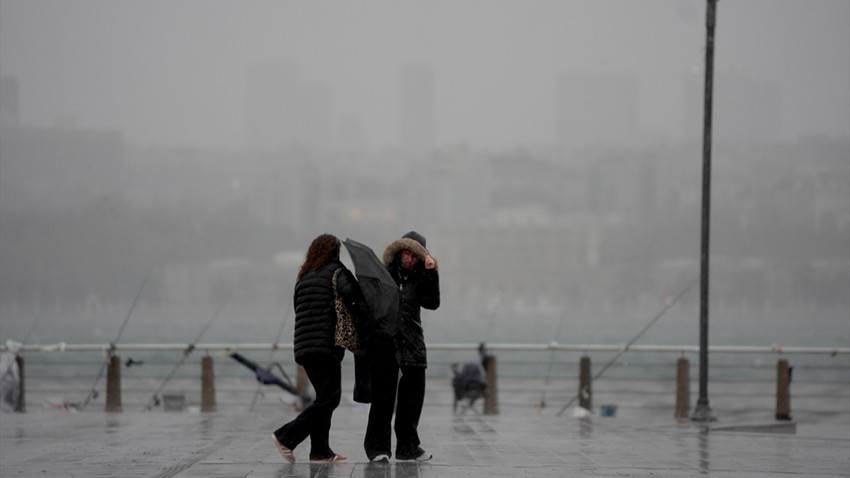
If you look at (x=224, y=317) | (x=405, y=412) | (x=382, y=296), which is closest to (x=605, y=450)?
(x=405, y=412)

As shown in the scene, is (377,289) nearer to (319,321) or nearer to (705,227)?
(319,321)

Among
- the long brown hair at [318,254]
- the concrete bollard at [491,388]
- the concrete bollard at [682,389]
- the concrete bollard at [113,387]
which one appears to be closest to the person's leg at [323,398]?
the long brown hair at [318,254]

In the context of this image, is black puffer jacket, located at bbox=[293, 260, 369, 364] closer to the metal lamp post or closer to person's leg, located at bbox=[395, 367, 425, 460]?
person's leg, located at bbox=[395, 367, 425, 460]

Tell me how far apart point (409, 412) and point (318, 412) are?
0.71 metres

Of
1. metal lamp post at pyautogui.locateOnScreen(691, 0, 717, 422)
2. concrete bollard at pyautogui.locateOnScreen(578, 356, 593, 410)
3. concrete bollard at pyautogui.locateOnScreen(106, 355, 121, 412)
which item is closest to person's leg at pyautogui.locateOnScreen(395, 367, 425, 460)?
metal lamp post at pyautogui.locateOnScreen(691, 0, 717, 422)

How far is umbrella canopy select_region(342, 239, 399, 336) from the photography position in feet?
32.2

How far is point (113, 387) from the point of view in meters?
19.5

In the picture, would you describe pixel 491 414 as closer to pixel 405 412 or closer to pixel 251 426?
pixel 251 426

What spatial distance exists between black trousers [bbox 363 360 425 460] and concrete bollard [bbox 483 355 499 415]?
8989 millimetres

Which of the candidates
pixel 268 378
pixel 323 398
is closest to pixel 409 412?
pixel 323 398

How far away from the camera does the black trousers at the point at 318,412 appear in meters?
10.1

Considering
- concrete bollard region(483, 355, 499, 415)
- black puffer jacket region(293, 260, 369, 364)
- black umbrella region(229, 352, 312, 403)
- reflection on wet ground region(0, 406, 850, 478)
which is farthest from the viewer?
black umbrella region(229, 352, 312, 403)

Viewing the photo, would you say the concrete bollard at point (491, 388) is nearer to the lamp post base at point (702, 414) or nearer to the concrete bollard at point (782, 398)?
the lamp post base at point (702, 414)

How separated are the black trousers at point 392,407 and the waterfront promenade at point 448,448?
0.60 feet
